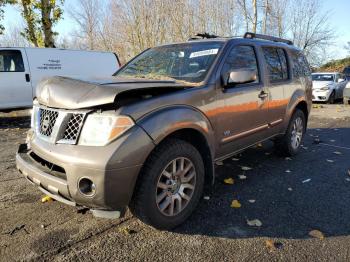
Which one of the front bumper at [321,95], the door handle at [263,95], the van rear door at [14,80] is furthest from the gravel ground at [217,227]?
the front bumper at [321,95]

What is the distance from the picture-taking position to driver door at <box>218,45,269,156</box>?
12.3 ft

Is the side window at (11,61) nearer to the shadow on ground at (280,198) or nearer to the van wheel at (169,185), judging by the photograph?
the shadow on ground at (280,198)

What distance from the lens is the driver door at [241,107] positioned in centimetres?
375

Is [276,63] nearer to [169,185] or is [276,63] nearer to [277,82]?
[277,82]

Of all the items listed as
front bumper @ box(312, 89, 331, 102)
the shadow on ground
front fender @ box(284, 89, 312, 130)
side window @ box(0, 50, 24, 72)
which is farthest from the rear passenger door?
front bumper @ box(312, 89, 331, 102)

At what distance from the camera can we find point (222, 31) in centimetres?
2403

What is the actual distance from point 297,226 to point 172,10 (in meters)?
21.3

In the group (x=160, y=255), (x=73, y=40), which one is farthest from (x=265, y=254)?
(x=73, y=40)

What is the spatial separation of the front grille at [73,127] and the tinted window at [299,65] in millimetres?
3956

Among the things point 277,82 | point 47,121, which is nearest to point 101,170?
point 47,121

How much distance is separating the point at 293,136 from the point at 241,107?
7.01ft

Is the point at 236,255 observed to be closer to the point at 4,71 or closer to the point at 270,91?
the point at 270,91

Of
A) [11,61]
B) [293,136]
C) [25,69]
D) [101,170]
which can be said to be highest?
[11,61]

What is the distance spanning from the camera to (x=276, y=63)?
5.00 m
